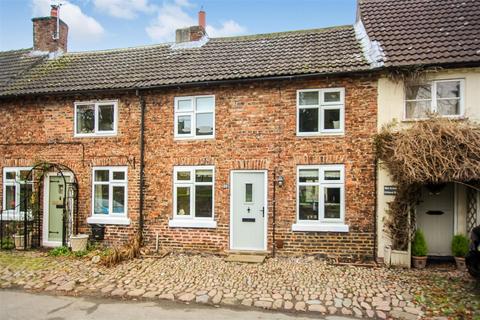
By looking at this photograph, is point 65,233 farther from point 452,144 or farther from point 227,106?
point 452,144

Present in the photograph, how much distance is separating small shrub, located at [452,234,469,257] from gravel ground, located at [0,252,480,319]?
0.46 metres

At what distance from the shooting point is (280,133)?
32.0 ft

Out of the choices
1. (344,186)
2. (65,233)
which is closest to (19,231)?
(65,233)

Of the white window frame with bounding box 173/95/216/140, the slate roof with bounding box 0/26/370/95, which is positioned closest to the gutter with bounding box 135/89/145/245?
the slate roof with bounding box 0/26/370/95

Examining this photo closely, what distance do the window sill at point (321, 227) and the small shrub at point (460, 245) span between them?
262cm

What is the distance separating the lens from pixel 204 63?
1127cm

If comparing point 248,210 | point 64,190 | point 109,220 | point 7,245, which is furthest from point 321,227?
point 7,245

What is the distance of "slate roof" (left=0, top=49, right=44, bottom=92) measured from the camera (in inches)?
508

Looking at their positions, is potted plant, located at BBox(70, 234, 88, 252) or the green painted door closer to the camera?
potted plant, located at BBox(70, 234, 88, 252)

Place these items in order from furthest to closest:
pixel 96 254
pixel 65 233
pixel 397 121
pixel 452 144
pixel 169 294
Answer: pixel 65 233
pixel 96 254
pixel 397 121
pixel 452 144
pixel 169 294

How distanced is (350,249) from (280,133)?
148 inches

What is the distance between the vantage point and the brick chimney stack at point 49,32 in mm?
13869

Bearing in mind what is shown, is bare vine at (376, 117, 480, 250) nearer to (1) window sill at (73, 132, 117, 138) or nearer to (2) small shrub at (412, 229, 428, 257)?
(2) small shrub at (412, 229, 428, 257)

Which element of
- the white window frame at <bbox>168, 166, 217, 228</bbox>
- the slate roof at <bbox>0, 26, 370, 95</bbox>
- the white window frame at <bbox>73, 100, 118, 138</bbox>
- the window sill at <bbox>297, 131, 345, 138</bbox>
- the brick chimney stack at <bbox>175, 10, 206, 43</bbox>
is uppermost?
the brick chimney stack at <bbox>175, 10, 206, 43</bbox>
